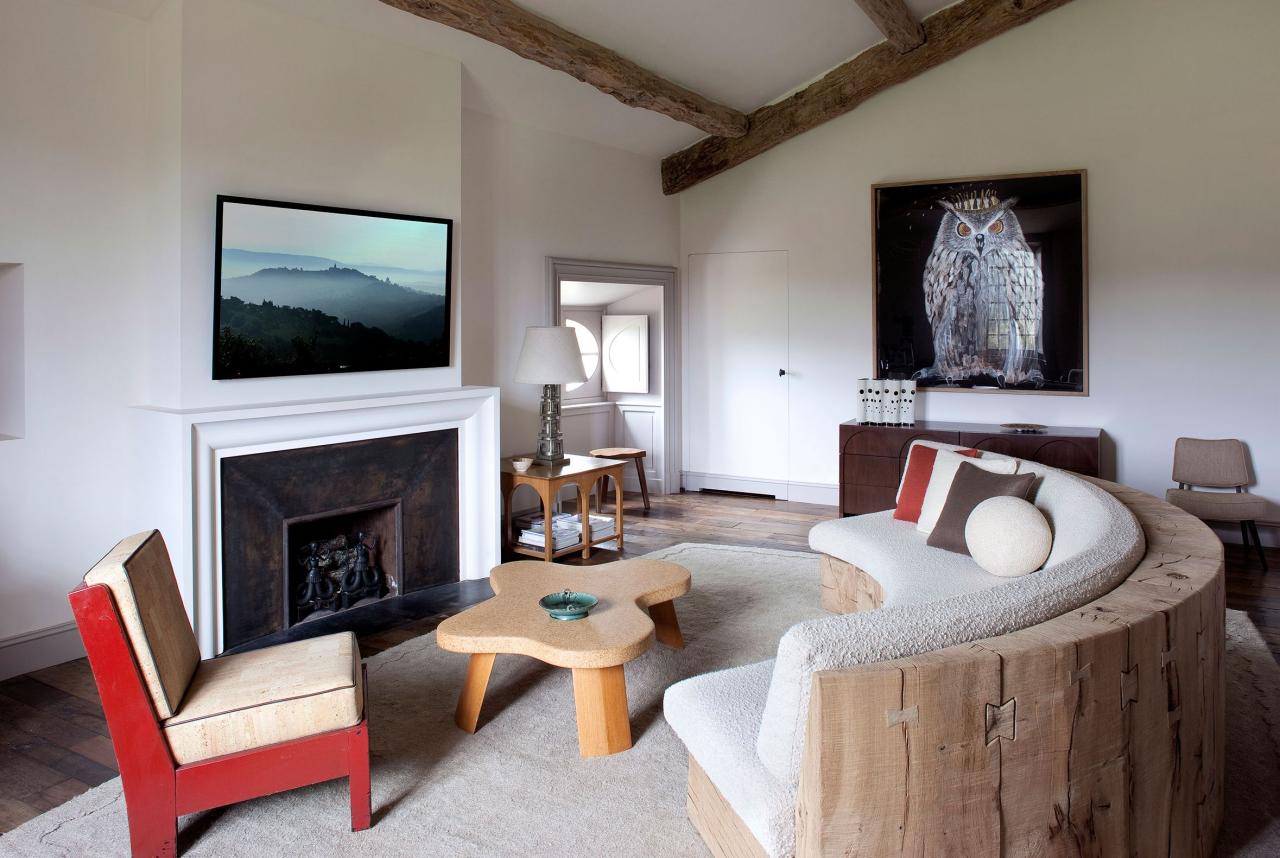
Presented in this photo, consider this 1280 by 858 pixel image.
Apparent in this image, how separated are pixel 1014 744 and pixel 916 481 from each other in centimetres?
266

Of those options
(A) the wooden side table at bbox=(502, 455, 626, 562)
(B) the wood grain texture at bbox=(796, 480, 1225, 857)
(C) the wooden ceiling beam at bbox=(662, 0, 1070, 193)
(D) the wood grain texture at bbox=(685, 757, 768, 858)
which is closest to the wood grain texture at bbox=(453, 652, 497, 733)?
(D) the wood grain texture at bbox=(685, 757, 768, 858)

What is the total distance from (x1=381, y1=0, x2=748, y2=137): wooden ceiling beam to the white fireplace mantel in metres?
1.84

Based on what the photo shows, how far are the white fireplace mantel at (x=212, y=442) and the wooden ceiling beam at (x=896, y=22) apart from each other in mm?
3378

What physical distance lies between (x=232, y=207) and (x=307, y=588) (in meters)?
1.77

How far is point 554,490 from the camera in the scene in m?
5.18

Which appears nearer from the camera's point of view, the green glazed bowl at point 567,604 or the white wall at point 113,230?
the green glazed bowl at point 567,604

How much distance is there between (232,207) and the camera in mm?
3822

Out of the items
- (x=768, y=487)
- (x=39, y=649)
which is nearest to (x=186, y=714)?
(x=39, y=649)

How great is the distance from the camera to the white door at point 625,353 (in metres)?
7.70

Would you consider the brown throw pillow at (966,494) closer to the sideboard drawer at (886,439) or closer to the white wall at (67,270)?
the sideboard drawer at (886,439)

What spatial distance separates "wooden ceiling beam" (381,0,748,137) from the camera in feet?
14.1

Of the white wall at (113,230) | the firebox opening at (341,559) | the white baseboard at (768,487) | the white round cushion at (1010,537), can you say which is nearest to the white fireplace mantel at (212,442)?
the white wall at (113,230)

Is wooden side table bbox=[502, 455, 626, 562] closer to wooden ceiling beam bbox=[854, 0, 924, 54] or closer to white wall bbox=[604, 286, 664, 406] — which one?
white wall bbox=[604, 286, 664, 406]

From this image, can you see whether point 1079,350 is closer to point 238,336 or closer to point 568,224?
point 568,224
